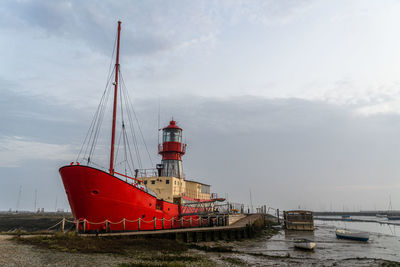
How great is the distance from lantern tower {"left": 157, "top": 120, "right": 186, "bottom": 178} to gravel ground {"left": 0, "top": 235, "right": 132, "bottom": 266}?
18946 mm

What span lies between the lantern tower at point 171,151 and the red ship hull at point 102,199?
12.1 m

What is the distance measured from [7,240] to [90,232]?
4.12 metres

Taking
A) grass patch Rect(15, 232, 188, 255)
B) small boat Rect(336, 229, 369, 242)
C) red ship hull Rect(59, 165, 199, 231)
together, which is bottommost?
small boat Rect(336, 229, 369, 242)

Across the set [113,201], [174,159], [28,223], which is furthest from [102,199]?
[28,223]

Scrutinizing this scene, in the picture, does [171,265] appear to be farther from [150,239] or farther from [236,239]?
[236,239]

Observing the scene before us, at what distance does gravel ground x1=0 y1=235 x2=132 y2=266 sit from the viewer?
9539mm

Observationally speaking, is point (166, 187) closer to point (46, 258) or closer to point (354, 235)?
point (46, 258)

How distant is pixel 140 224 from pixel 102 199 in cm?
370

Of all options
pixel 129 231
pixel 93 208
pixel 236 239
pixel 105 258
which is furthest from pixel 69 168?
pixel 236 239

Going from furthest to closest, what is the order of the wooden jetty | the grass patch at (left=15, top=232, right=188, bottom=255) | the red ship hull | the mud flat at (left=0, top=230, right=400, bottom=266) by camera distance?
the wooden jetty → the red ship hull → the grass patch at (left=15, top=232, right=188, bottom=255) → the mud flat at (left=0, top=230, right=400, bottom=266)

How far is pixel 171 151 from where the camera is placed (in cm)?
3139

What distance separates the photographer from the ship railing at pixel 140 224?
631 inches

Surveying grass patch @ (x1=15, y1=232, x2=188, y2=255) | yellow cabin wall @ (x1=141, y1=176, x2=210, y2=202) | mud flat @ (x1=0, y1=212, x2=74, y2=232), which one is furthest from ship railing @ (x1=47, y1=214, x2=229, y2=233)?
mud flat @ (x1=0, y1=212, x2=74, y2=232)

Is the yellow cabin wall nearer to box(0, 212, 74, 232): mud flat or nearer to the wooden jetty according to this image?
the wooden jetty
